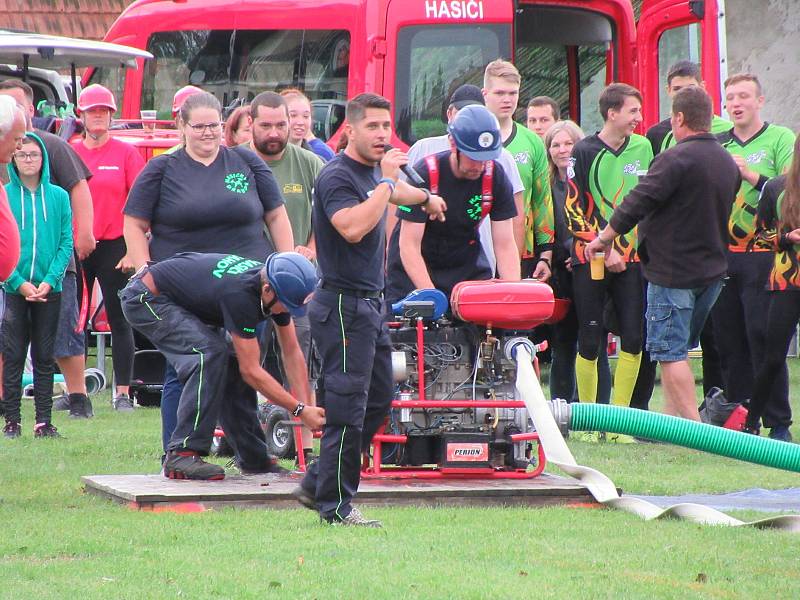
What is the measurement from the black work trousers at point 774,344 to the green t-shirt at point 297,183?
285 centimetres

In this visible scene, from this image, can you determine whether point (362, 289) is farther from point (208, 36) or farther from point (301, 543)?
point (208, 36)

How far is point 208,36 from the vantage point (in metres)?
14.2

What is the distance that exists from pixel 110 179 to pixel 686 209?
4.69 meters

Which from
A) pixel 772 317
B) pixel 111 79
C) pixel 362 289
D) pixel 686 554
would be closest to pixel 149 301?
pixel 362 289

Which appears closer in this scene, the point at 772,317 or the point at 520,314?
the point at 520,314

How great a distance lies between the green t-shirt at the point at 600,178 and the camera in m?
9.79

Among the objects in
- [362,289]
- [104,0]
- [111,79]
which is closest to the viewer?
[362,289]

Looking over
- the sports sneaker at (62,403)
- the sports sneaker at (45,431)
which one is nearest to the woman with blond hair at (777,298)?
the sports sneaker at (45,431)

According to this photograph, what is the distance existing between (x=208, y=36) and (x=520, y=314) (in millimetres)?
7748

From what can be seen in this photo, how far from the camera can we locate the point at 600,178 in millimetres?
9797

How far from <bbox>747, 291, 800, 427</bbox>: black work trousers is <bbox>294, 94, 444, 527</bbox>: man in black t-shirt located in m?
3.52

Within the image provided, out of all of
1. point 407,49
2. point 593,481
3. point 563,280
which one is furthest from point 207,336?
point 407,49

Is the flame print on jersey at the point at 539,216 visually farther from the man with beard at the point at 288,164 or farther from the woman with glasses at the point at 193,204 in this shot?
the woman with glasses at the point at 193,204

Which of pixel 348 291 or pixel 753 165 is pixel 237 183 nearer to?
pixel 348 291
